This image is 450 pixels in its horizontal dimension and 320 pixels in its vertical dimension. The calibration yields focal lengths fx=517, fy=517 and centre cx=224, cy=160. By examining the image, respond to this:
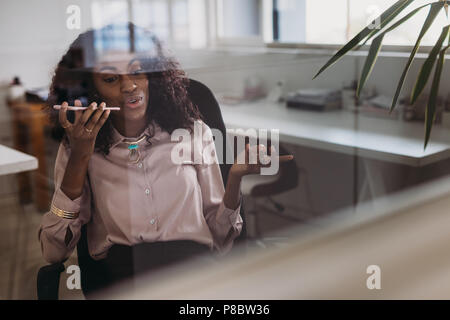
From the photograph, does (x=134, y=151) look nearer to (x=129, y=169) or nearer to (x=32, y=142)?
(x=129, y=169)

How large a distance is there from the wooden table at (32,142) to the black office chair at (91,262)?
5.5 inches

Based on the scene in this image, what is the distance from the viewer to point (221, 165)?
4.72 ft

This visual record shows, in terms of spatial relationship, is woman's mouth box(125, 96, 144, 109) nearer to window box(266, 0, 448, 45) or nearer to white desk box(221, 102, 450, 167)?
white desk box(221, 102, 450, 167)

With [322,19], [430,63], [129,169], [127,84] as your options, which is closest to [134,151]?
[129,169]

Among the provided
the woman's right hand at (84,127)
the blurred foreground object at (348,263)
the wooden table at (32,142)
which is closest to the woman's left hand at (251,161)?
the blurred foreground object at (348,263)

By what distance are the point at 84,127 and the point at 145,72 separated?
211 mm

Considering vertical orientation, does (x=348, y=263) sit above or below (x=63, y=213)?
below

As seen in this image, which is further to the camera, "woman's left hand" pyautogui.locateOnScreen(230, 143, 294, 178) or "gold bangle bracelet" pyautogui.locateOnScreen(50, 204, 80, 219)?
"woman's left hand" pyautogui.locateOnScreen(230, 143, 294, 178)

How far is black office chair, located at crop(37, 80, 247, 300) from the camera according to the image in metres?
1.33

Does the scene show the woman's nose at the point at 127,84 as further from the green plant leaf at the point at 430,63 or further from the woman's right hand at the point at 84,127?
the green plant leaf at the point at 430,63

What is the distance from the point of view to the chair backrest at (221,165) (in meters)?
1.34

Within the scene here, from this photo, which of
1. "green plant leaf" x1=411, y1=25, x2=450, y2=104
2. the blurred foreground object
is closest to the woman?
the blurred foreground object

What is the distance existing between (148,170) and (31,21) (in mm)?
459
